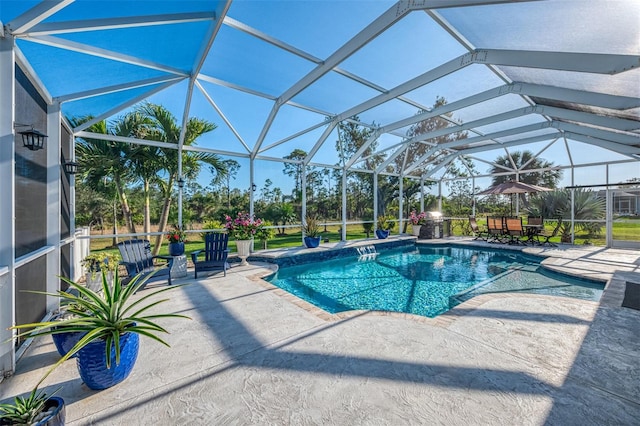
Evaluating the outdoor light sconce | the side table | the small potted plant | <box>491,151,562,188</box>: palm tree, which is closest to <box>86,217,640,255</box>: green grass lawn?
the side table

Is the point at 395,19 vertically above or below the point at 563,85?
above

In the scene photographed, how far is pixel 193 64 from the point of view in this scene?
5531mm

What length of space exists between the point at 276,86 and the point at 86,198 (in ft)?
33.6

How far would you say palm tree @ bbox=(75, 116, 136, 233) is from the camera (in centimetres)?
773

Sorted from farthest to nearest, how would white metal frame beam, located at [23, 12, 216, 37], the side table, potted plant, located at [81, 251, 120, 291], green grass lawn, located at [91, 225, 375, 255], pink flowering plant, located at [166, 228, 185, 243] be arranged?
green grass lawn, located at [91, 225, 375, 255]
pink flowering plant, located at [166, 228, 185, 243]
the side table
potted plant, located at [81, 251, 120, 291]
white metal frame beam, located at [23, 12, 216, 37]

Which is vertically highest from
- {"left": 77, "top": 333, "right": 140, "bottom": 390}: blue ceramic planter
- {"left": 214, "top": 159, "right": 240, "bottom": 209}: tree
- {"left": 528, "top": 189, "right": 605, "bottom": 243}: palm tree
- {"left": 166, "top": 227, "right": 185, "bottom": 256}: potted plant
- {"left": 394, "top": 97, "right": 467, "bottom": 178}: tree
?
{"left": 394, "top": 97, "right": 467, "bottom": 178}: tree

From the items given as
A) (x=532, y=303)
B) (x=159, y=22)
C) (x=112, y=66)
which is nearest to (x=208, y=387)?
(x=159, y=22)

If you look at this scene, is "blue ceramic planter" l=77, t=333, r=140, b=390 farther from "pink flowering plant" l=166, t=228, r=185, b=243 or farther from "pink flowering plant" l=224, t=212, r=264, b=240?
"pink flowering plant" l=224, t=212, r=264, b=240

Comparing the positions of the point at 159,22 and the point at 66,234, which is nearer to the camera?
the point at 159,22

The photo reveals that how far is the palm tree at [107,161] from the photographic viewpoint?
25.3 feet

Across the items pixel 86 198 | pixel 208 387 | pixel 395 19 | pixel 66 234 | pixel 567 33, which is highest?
pixel 395 19

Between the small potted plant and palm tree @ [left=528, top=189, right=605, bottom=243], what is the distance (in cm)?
1521

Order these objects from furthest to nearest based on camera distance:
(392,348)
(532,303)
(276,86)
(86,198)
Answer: (86,198), (276,86), (532,303), (392,348)

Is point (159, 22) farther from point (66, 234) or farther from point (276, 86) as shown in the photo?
point (66, 234)
